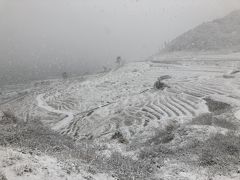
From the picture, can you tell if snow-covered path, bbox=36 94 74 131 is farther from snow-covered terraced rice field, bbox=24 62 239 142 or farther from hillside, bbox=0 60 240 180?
hillside, bbox=0 60 240 180

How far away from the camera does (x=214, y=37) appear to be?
8444 centimetres

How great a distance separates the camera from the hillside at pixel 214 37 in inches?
3100

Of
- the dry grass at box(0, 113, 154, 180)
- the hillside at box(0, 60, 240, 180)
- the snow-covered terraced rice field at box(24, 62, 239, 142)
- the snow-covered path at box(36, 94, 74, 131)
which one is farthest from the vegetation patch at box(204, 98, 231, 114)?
the dry grass at box(0, 113, 154, 180)

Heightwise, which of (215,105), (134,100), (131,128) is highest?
(131,128)

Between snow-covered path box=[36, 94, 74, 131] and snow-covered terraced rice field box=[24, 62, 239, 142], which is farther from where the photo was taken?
snow-covered path box=[36, 94, 74, 131]

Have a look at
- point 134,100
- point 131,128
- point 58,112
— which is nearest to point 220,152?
point 131,128

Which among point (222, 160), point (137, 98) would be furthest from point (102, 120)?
point (222, 160)

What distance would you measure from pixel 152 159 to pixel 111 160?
6.59ft

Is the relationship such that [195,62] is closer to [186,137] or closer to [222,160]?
[186,137]

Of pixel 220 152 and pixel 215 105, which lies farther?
pixel 215 105

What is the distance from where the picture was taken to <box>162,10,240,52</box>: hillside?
258 ft

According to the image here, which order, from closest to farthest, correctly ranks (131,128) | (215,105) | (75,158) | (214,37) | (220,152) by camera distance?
(75,158) → (220,152) → (131,128) → (215,105) → (214,37)

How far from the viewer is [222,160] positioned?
1380 centimetres

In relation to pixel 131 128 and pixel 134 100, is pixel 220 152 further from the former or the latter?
pixel 134 100
